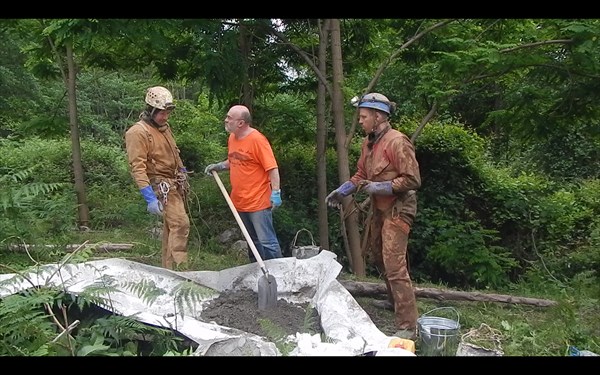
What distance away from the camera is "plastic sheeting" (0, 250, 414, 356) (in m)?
3.58

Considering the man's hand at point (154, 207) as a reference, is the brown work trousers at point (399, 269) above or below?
below

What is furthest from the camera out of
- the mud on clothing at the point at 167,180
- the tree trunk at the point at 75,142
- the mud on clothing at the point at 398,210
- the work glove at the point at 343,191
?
the tree trunk at the point at 75,142

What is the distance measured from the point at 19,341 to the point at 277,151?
726 cm

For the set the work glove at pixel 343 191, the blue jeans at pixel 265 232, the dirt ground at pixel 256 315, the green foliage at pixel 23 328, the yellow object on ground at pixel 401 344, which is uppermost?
the work glove at pixel 343 191

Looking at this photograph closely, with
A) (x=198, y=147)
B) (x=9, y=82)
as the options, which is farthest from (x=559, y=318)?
(x=9, y=82)

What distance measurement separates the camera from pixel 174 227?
5.76m

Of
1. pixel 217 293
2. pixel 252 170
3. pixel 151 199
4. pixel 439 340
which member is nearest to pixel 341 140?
→ pixel 252 170

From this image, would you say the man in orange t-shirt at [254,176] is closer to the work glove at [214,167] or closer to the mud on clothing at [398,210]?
the work glove at [214,167]

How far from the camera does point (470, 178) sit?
10.7 meters

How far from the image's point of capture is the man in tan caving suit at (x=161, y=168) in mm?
5445

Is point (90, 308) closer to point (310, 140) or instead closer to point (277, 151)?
point (310, 140)

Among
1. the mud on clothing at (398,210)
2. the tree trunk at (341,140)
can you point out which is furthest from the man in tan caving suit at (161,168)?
the tree trunk at (341,140)

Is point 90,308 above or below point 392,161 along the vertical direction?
below

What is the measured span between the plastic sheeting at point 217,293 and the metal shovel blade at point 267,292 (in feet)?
0.78
